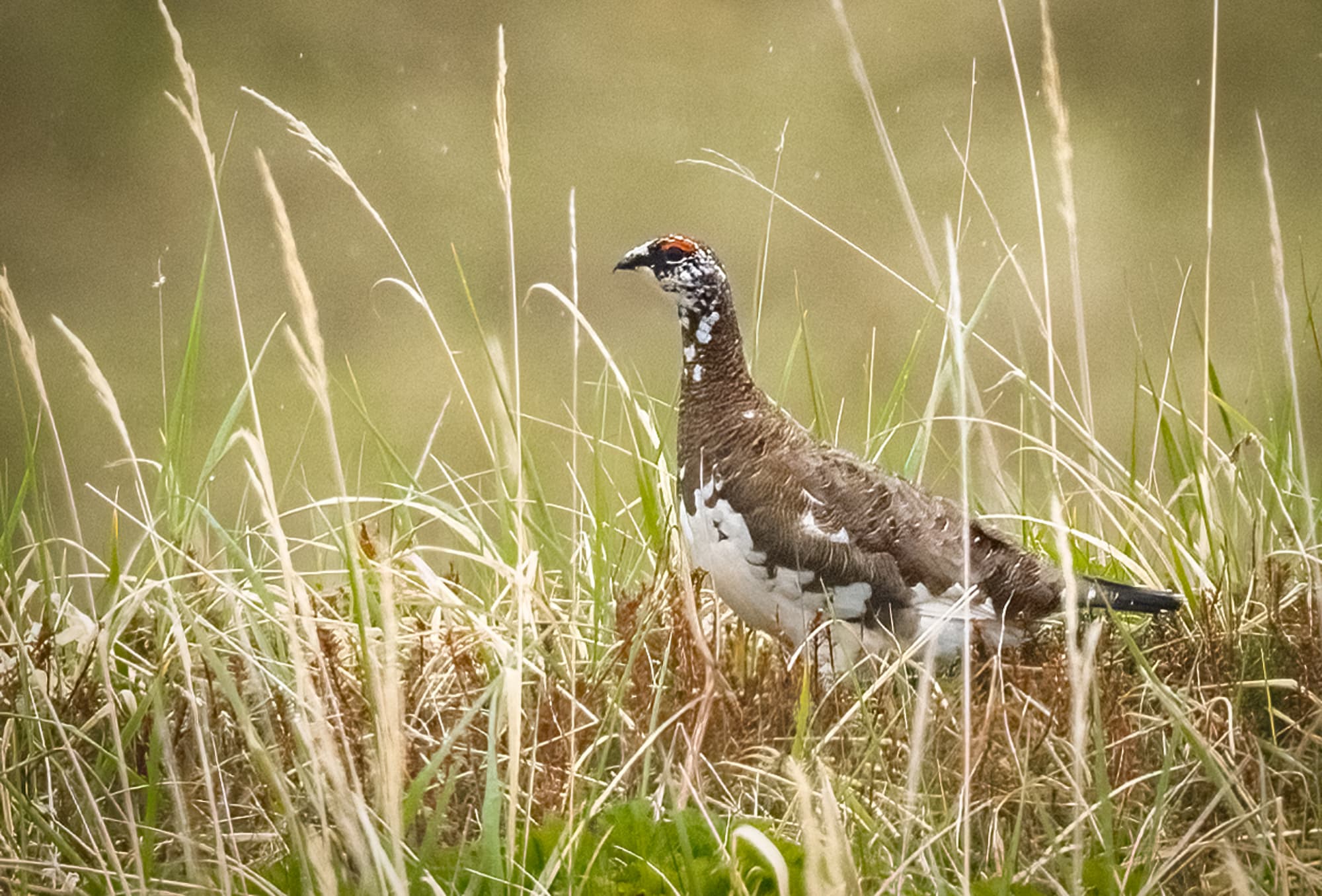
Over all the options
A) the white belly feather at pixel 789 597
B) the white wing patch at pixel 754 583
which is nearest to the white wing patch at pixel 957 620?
the white belly feather at pixel 789 597

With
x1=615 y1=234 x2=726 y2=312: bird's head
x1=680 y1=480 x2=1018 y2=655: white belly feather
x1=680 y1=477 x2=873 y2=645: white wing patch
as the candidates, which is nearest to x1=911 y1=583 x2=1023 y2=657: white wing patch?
x1=680 y1=480 x2=1018 y2=655: white belly feather

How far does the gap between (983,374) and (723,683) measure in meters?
1.90

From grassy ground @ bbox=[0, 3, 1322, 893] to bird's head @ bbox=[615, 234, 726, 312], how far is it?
238 mm

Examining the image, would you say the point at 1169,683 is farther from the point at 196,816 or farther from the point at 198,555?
the point at 198,555

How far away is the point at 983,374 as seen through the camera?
159 inches

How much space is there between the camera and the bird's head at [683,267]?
304cm

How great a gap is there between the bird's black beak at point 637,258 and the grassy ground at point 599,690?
1.02ft

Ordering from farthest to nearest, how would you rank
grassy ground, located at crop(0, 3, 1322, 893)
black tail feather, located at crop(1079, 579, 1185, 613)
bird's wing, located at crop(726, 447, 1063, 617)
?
bird's wing, located at crop(726, 447, 1063, 617), black tail feather, located at crop(1079, 579, 1185, 613), grassy ground, located at crop(0, 3, 1322, 893)

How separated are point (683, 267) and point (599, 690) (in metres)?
1.03

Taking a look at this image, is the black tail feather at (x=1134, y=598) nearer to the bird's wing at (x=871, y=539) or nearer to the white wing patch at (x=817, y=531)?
the bird's wing at (x=871, y=539)

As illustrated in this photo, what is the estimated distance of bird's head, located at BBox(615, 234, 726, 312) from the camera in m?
3.04

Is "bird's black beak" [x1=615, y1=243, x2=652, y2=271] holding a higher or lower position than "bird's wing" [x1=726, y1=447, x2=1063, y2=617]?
higher

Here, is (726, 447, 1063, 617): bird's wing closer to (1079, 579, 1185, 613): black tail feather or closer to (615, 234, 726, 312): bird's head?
(1079, 579, 1185, 613): black tail feather

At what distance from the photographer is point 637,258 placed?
9.97 feet
